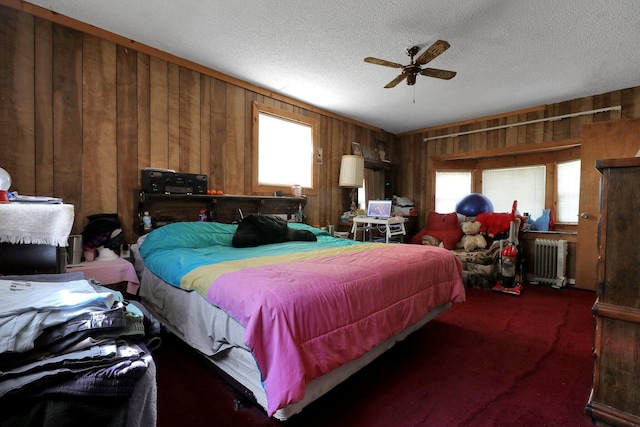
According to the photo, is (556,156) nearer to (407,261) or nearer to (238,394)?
(407,261)

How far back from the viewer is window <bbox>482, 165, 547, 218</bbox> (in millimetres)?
4793

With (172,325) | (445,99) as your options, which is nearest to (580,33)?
(445,99)

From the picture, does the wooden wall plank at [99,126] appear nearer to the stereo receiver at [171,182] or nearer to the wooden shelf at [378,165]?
A: the stereo receiver at [171,182]

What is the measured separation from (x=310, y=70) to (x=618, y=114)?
3.82m

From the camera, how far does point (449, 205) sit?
5.52 m

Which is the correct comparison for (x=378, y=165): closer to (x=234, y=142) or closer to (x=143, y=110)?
(x=234, y=142)

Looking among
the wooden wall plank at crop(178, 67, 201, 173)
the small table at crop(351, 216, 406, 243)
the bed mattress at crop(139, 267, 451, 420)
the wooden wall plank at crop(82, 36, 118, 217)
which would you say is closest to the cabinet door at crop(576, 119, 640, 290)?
the small table at crop(351, 216, 406, 243)

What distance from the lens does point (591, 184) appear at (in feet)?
12.4

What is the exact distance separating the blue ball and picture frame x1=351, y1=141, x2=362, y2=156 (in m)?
1.84

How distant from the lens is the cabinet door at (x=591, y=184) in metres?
3.57

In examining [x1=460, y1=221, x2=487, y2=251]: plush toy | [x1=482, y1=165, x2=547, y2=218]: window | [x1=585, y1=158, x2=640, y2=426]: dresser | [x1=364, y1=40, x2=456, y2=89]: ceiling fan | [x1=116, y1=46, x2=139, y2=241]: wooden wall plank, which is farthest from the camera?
[x1=482, y1=165, x2=547, y2=218]: window

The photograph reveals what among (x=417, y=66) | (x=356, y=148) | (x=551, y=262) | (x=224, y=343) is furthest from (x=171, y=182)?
(x=551, y=262)

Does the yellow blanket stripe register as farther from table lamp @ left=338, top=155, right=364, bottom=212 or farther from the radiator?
the radiator

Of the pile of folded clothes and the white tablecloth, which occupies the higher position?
the white tablecloth
